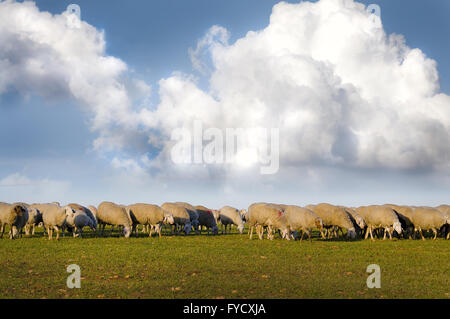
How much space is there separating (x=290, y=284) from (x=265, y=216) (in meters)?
17.9

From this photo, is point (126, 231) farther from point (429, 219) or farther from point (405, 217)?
point (429, 219)

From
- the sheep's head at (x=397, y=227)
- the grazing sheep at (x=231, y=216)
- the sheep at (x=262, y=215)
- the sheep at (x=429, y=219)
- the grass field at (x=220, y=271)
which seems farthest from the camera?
the grazing sheep at (x=231, y=216)

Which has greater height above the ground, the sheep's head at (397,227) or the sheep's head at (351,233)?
the sheep's head at (397,227)

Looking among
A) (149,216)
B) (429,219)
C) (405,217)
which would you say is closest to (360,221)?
(405,217)

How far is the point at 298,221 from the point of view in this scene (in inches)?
1148

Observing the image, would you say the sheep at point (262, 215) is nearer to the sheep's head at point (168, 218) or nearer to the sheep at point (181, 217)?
the sheep's head at point (168, 218)

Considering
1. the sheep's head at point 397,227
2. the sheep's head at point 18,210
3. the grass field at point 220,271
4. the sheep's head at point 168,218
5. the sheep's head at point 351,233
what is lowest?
the grass field at point 220,271

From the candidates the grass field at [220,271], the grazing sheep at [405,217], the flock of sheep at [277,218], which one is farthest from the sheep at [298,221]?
the grazing sheep at [405,217]

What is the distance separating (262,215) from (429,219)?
14.3m

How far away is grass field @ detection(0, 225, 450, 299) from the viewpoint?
42.0 ft

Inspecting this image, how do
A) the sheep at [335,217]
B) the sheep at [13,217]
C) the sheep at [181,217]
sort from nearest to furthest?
1. the sheep at [13,217]
2. the sheep at [335,217]
3. the sheep at [181,217]

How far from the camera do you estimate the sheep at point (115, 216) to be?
1302 inches

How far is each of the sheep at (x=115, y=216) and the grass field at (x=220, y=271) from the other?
305 inches
